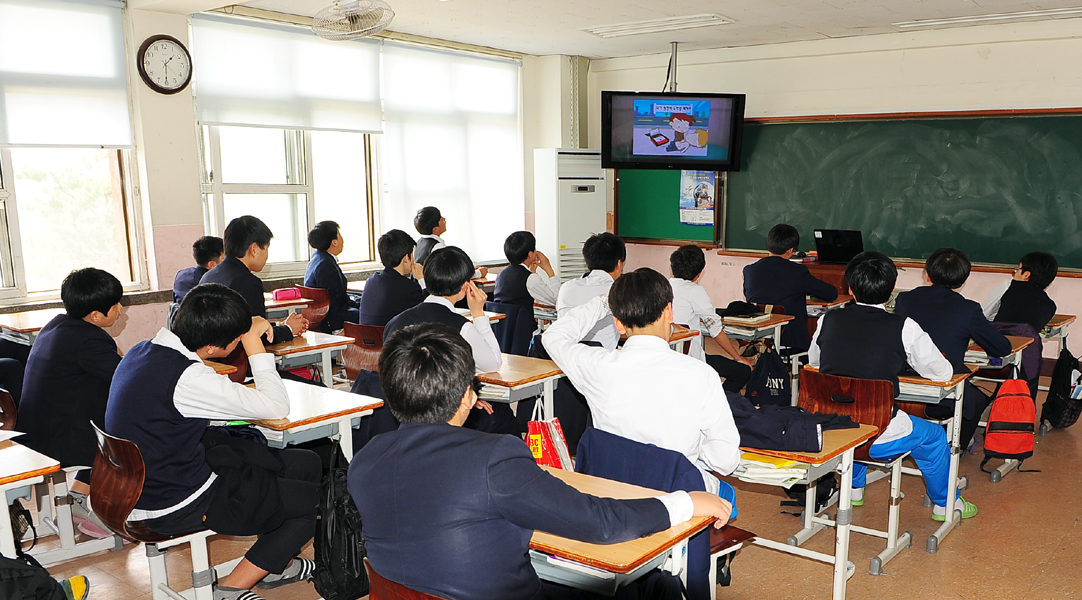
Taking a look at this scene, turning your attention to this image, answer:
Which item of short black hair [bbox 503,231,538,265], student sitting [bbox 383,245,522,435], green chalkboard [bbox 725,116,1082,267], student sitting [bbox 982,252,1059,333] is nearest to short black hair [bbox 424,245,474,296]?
student sitting [bbox 383,245,522,435]

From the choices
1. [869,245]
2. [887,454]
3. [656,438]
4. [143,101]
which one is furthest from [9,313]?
[869,245]

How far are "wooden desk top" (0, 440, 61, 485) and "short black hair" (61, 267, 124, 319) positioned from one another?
701mm

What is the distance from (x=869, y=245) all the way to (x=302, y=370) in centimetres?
511

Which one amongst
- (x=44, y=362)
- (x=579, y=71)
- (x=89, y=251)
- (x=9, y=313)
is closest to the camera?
(x=44, y=362)

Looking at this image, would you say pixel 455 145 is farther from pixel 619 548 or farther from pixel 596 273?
pixel 619 548

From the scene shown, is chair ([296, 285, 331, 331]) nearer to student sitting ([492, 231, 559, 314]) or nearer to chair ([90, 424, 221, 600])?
student sitting ([492, 231, 559, 314])

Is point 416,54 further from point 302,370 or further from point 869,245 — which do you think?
point 869,245

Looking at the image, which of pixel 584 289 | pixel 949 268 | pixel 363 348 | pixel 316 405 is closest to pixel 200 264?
pixel 363 348

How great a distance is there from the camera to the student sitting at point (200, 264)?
5.05m

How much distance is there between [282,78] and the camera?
6.62m

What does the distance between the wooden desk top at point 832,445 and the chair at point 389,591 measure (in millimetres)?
1367

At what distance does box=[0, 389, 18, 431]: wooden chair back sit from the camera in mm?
3072

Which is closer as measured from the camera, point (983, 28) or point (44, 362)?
point (44, 362)

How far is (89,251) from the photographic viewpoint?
6000mm
